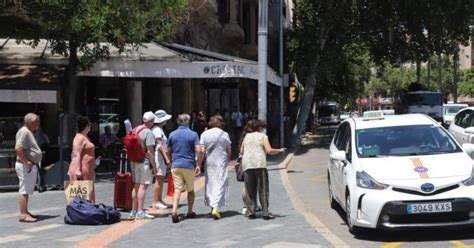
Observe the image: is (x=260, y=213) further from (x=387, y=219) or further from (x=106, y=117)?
(x=106, y=117)

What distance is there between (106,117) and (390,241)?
1586cm

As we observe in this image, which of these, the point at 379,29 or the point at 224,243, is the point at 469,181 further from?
the point at 379,29

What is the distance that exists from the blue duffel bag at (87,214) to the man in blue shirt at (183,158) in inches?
37.4

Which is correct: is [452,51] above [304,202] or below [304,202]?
above

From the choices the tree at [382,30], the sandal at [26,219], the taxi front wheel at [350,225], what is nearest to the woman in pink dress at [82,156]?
the sandal at [26,219]

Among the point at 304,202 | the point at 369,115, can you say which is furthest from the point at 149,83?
the point at 369,115

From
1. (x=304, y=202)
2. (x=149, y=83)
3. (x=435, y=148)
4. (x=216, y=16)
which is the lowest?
(x=304, y=202)

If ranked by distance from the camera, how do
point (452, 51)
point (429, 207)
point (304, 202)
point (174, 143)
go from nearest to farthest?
point (429, 207), point (174, 143), point (304, 202), point (452, 51)

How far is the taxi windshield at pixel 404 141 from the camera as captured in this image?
8672 mm

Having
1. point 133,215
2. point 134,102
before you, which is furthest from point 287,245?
point 134,102

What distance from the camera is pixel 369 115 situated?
9.77 m

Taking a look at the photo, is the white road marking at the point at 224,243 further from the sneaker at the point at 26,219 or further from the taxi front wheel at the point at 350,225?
the sneaker at the point at 26,219

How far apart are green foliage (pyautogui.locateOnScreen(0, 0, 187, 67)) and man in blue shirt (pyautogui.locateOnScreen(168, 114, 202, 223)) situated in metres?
5.27

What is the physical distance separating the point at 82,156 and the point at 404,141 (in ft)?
15.4
